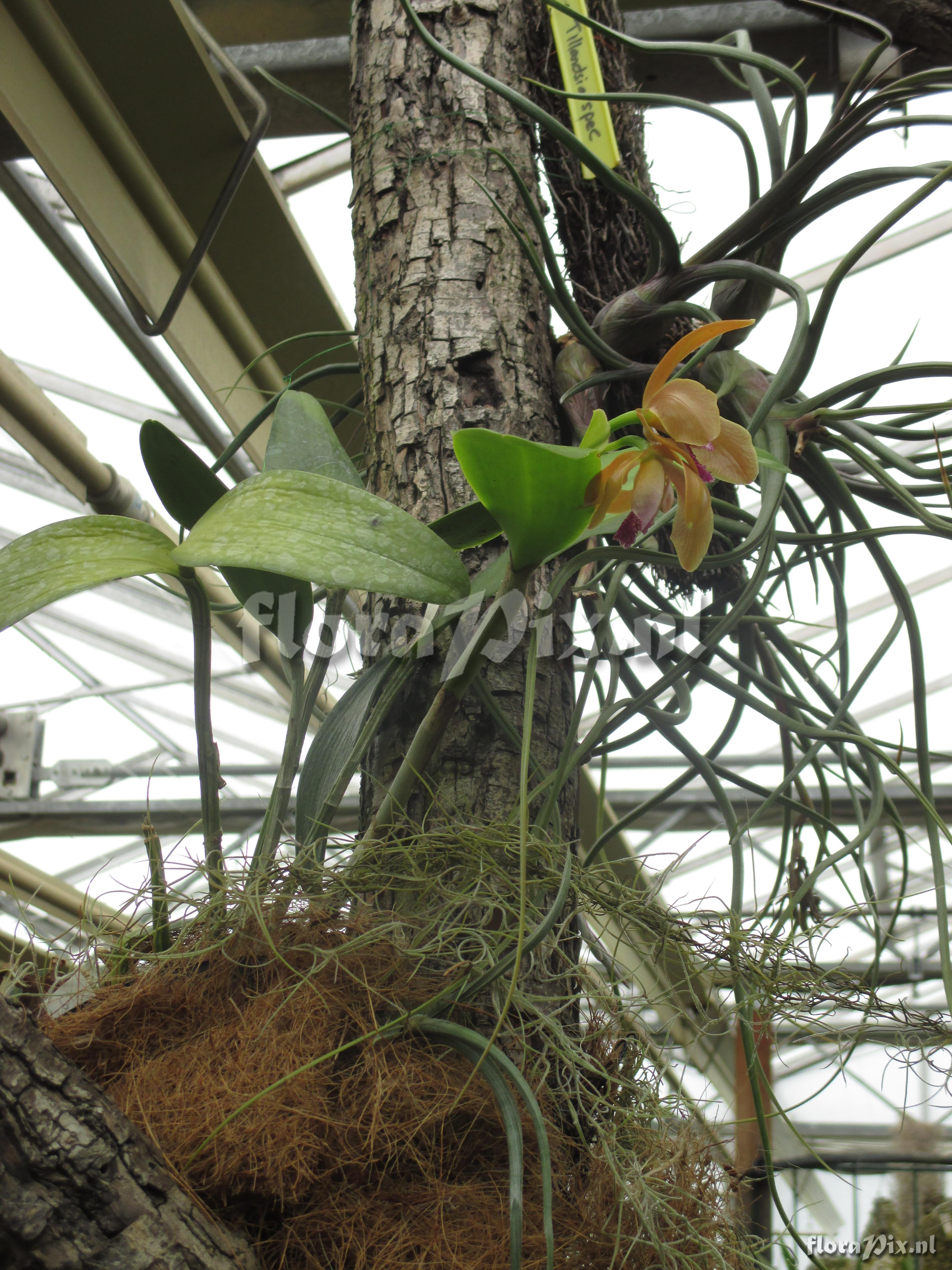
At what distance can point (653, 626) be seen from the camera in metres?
0.76

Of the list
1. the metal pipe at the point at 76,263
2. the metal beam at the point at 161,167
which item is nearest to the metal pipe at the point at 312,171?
the metal beam at the point at 161,167

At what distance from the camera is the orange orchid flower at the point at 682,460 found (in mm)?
432

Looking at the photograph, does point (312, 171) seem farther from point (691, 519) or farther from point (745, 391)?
point (691, 519)

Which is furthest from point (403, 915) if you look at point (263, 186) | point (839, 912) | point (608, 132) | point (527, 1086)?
point (263, 186)

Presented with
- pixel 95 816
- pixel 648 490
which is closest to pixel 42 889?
pixel 648 490

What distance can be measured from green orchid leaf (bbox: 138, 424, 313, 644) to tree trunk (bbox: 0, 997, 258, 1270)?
0.85ft

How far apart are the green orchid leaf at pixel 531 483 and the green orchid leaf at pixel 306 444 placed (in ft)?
0.50

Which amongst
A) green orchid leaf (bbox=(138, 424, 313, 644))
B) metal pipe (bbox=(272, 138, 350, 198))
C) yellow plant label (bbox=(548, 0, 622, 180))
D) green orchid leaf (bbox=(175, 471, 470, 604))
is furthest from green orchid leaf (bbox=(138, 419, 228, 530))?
metal pipe (bbox=(272, 138, 350, 198))

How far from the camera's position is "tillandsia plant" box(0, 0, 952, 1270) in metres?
0.42

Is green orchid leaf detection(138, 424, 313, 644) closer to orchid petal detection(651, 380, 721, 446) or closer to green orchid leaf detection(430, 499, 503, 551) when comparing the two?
green orchid leaf detection(430, 499, 503, 551)

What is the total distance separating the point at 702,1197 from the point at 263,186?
127 centimetres

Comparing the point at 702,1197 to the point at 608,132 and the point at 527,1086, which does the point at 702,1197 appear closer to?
the point at 527,1086

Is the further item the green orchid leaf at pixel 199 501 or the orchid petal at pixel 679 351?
the green orchid leaf at pixel 199 501

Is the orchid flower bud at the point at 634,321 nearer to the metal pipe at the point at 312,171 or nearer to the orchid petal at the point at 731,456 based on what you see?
the orchid petal at the point at 731,456
